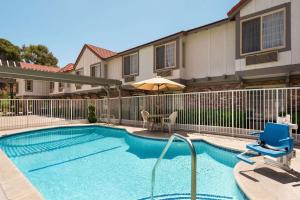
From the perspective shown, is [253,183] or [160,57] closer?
[253,183]

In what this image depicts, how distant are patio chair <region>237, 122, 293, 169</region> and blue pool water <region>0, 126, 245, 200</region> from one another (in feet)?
3.60

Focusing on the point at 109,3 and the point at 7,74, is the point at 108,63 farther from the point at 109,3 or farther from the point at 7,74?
the point at 7,74

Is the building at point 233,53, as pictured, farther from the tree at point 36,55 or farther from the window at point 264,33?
the tree at point 36,55

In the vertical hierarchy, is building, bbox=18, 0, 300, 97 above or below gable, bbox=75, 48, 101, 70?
below

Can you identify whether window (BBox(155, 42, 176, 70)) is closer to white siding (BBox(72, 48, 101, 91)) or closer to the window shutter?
the window shutter

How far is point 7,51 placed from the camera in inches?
1671

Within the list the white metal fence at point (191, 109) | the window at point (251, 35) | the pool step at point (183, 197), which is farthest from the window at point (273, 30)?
the pool step at point (183, 197)

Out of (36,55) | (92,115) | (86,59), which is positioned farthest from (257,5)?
(36,55)

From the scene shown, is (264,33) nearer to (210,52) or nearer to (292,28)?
(292,28)

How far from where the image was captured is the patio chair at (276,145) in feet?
14.4

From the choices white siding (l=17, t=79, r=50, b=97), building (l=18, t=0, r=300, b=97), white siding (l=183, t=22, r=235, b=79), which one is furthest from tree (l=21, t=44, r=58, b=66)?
white siding (l=183, t=22, r=235, b=79)

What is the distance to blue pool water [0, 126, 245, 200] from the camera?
4359mm

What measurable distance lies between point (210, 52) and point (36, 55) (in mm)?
52079

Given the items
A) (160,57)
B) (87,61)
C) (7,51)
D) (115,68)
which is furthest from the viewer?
(7,51)
